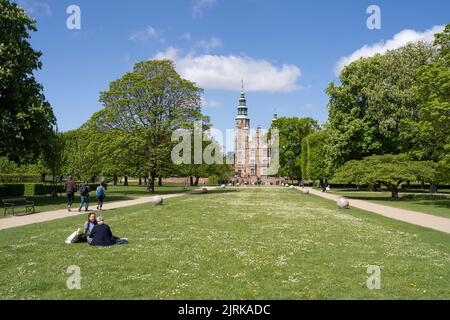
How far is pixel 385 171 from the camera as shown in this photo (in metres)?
37.0

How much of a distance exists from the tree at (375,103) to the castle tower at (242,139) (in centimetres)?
10086

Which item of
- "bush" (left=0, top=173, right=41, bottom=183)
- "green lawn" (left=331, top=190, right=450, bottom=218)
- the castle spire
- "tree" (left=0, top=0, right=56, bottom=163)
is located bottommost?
"green lawn" (left=331, top=190, right=450, bottom=218)

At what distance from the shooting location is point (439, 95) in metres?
31.5

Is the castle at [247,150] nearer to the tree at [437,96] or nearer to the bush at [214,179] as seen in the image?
the bush at [214,179]

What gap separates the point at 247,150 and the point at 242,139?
4.90 metres

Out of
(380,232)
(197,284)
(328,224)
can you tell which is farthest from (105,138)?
(197,284)

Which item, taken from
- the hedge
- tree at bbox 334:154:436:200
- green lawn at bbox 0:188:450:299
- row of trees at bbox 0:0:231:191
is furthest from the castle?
green lawn at bbox 0:188:450:299

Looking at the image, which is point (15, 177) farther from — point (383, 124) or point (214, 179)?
point (383, 124)

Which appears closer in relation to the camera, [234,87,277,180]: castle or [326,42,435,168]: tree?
[326,42,435,168]: tree

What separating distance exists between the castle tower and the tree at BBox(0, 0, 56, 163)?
11909 centimetres

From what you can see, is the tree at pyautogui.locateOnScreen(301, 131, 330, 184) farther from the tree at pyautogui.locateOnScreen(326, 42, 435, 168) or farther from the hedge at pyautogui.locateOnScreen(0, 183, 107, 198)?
the hedge at pyautogui.locateOnScreen(0, 183, 107, 198)

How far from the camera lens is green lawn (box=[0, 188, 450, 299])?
823cm

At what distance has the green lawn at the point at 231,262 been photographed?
324 inches
